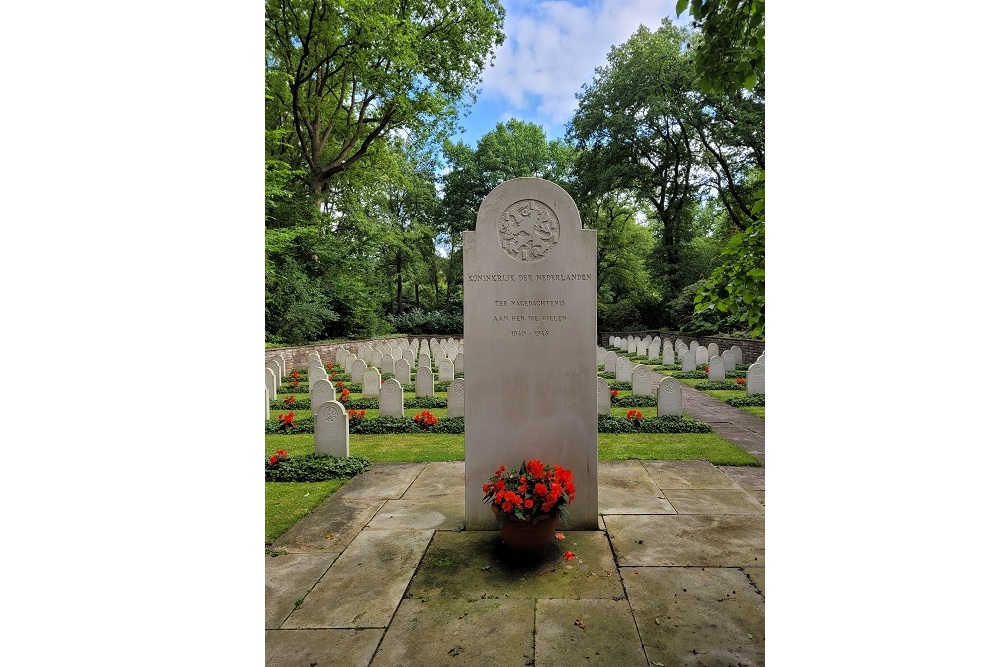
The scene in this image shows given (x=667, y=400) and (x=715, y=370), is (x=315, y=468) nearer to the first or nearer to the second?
(x=667, y=400)

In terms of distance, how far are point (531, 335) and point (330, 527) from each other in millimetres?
2687

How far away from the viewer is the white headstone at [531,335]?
401 centimetres

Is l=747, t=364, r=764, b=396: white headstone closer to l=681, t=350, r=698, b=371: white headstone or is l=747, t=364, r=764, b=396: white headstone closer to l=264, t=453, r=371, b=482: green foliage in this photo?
l=681, t=350, r=698, b=371: white headstone

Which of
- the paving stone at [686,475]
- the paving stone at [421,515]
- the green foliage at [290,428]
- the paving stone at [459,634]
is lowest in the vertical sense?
the green foliage at [290,428]

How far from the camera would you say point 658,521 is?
427 centimetres

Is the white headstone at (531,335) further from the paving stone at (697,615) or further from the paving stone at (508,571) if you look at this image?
the paving stone at (697,615)

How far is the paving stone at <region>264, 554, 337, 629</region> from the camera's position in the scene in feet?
9.86

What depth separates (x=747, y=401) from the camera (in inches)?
427

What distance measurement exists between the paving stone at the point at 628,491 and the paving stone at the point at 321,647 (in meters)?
2.60

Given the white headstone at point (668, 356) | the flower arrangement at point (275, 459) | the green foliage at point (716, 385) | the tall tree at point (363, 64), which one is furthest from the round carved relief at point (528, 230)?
the tall tree at point (363, 64)

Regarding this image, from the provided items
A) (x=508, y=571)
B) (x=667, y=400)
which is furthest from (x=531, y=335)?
(x=667, y=400)

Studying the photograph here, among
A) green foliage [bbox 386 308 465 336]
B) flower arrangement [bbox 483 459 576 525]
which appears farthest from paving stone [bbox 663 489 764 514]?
green foliage [bbox 386 308 465 336]

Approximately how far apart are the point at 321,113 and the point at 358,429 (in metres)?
18.8

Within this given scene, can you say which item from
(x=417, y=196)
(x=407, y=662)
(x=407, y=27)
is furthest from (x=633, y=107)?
(x=407, y=662)
